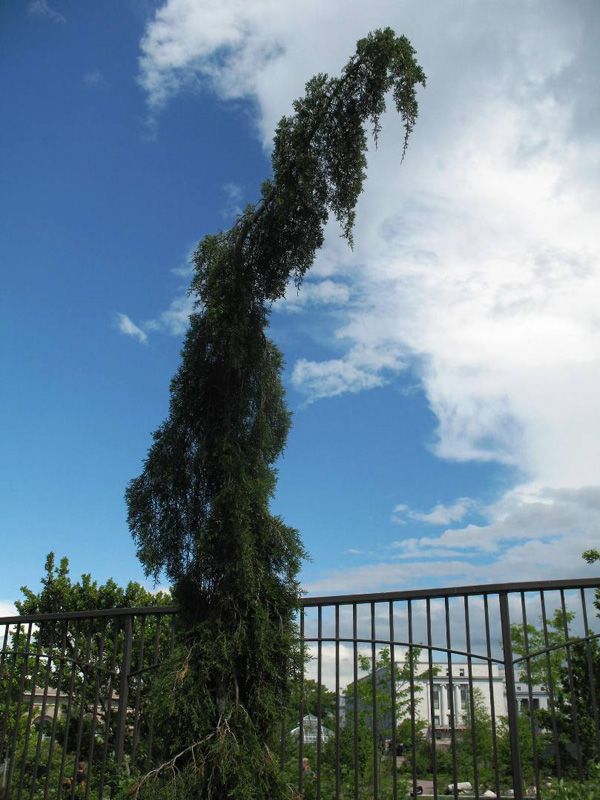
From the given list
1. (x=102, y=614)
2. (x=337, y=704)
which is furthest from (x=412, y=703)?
(x=102, y=614)

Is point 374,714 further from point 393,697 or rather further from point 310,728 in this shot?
Answer: point 310,728

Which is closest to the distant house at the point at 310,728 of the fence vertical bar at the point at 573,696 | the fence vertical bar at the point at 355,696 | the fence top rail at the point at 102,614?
the fence vertical bar at the point at 355,696

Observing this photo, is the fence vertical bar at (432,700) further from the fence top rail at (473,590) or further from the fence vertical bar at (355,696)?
the fence vertical bar at (355,696)

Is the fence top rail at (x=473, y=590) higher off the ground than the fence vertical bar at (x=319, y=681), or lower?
higher

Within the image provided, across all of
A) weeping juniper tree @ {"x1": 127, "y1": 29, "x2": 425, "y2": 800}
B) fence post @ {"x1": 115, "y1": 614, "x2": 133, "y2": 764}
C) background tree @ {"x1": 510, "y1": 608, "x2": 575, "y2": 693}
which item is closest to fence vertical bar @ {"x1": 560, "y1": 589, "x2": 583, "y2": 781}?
background tree @ {"x1": 510, "y1": 608, "x2": 575, "y2": 693}

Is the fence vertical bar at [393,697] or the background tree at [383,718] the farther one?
the background tree at [383,718]

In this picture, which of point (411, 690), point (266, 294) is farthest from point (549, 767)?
point (266, 294)

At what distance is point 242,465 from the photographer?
4113 millimetres

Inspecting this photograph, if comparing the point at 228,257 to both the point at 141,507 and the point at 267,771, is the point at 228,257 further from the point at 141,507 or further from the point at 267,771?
the point at 267,771

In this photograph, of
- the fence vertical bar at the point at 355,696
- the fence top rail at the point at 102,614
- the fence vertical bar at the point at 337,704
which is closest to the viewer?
the fence vertical bar at the point at 355,696

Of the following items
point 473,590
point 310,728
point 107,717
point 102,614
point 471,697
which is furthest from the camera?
point 102,614

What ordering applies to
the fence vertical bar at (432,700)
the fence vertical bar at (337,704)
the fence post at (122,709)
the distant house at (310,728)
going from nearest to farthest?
the fence vertical bar at (432,700), the fence vertical bar at (337,704), the distant house at (310,728), the fence post at (122,709)

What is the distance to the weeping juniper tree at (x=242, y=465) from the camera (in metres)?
3.70

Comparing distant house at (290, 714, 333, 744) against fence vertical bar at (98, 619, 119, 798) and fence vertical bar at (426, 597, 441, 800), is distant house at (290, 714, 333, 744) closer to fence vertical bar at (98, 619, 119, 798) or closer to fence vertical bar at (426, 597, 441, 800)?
fence vertical bar at (426, 597, 441, 800)
